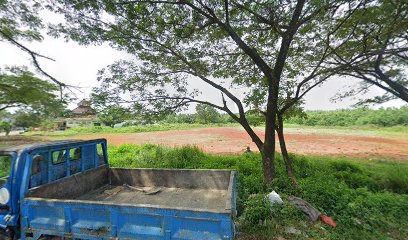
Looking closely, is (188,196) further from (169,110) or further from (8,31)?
(8,31)

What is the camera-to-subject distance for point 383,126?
42.7 meters

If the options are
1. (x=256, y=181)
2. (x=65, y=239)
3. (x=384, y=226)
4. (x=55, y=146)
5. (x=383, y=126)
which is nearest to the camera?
(x=65, y=239)

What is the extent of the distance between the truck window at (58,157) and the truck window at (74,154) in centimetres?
13

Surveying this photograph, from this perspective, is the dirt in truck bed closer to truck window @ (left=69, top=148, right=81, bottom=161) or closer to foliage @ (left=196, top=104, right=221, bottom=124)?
truck window @ (left=69, top=148, right=81, bottom=161)

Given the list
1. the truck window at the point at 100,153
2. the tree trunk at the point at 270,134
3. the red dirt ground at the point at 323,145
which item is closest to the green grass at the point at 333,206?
the tree trunk at the point at 270,134

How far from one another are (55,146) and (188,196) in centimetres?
239

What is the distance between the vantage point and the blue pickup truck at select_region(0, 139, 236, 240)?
268 centimetres

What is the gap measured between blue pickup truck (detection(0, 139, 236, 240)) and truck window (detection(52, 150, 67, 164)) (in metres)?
0.02

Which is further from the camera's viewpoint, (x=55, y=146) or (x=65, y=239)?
(x=55, y=146)

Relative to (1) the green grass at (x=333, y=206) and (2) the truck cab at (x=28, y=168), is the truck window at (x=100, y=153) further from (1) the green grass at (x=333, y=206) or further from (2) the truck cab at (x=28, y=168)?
(1) the green grass at (x=333, y=206)

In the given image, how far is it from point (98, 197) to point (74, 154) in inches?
36.4

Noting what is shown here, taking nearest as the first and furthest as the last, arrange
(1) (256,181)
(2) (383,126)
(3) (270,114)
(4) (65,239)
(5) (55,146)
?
(4) (65,239)
(5) (55,146)
(3) (270,114)
(1) (256,181)
(2) (383,126)

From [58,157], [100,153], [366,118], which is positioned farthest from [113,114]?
[366,118]

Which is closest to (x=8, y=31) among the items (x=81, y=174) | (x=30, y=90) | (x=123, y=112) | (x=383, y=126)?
(x=30, y=90)
